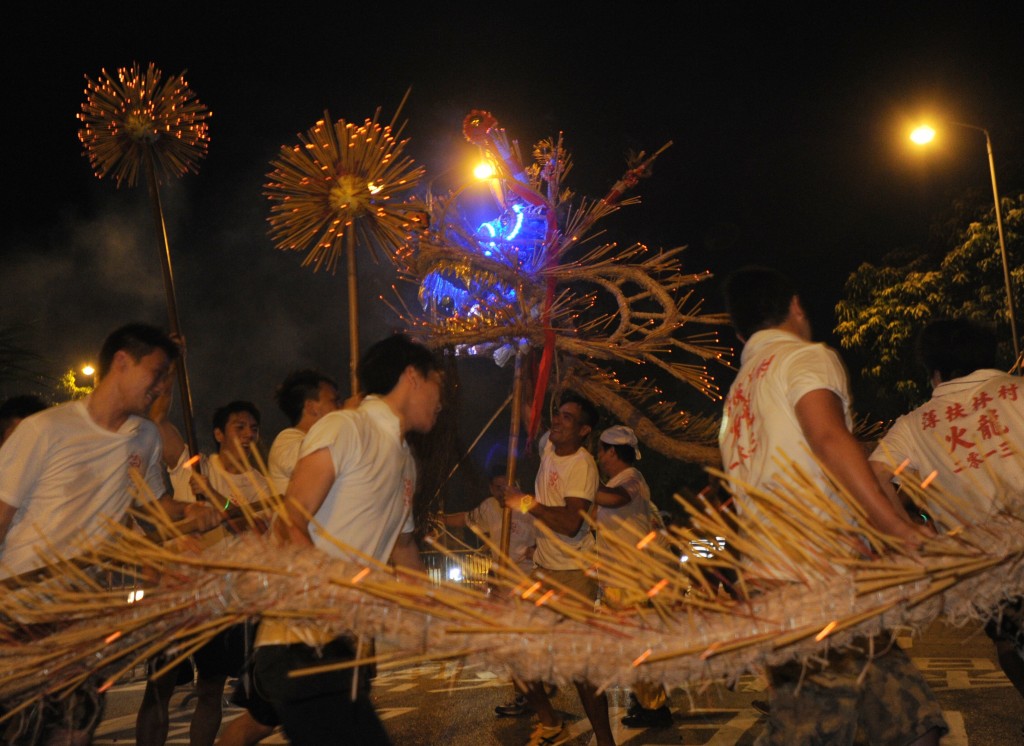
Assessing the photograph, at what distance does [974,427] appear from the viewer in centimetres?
346

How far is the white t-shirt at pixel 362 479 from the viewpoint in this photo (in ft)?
9.78

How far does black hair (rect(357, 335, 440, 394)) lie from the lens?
338cm

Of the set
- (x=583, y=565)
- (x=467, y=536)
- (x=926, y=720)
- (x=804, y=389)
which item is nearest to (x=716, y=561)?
(x=583, y=565)

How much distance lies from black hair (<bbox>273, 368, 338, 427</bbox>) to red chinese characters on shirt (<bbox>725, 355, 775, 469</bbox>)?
3.00m

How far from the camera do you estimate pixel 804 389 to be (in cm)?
262

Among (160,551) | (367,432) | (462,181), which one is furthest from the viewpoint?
(462,181)

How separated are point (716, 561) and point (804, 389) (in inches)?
33.9

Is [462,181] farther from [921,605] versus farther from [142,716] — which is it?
[921,605]

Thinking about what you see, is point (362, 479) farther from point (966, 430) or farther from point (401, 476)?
point (966, 430)

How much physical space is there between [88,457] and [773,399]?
91.8 inches

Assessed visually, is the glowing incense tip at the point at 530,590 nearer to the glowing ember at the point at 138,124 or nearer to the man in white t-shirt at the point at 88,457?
the man in white t-shirt at the point at 88,457

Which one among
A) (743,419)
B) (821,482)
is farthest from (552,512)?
(821,482)

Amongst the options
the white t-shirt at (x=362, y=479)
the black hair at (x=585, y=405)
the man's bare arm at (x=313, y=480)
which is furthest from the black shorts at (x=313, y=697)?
the black hair at (x=585, y=405)

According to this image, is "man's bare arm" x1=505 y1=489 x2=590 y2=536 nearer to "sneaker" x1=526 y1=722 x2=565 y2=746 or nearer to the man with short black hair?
"sneaker" x1=526 y1=722 x2=565 y2=746
